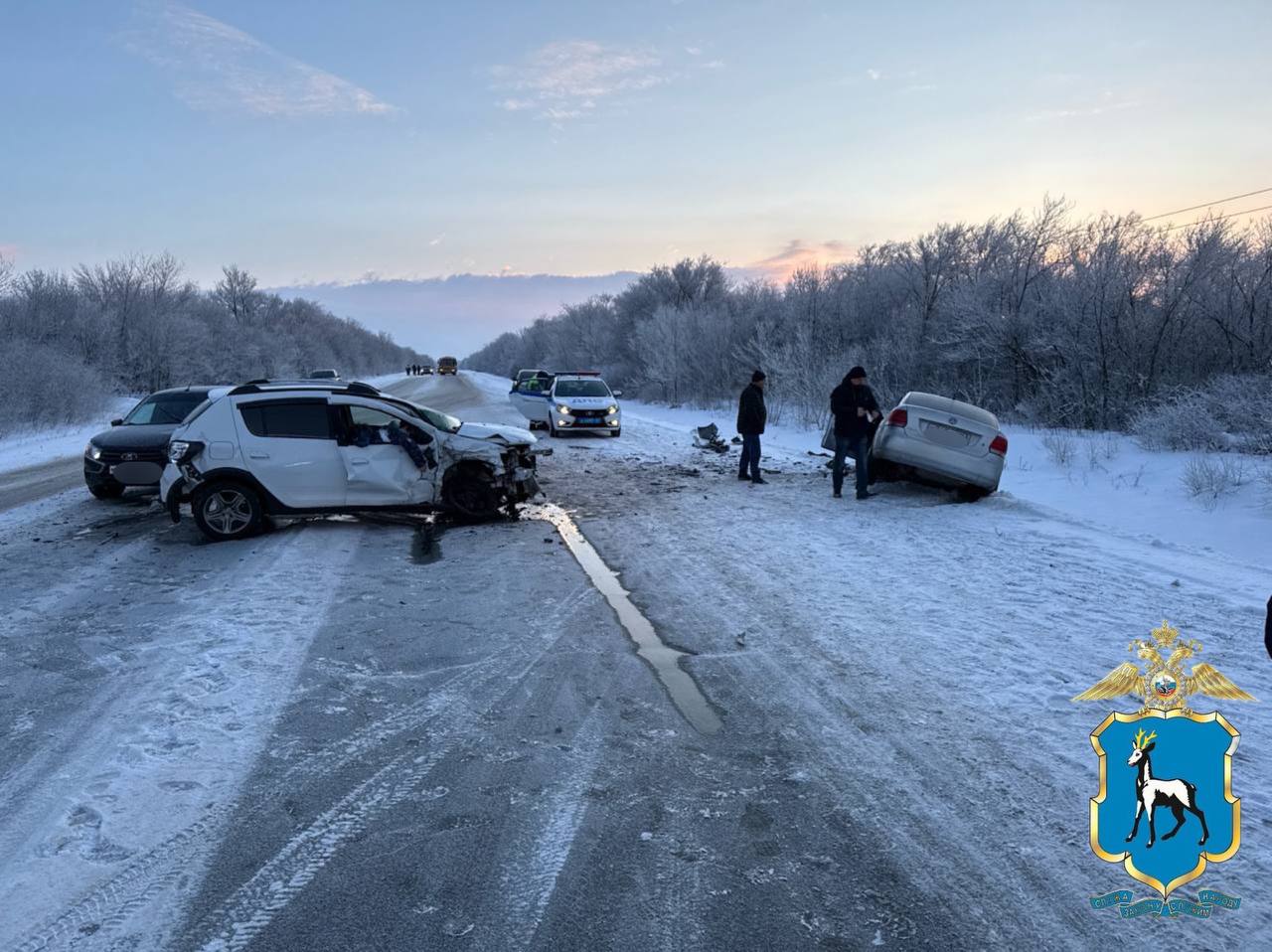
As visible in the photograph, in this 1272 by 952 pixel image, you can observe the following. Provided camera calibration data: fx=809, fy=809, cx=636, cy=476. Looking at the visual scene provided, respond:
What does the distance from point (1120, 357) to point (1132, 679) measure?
2004cm

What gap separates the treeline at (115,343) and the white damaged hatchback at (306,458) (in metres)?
22.5

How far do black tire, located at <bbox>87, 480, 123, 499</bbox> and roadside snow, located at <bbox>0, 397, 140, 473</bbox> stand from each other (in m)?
6.86

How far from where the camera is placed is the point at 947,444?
37.8 feet

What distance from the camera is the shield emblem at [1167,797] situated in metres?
2.90

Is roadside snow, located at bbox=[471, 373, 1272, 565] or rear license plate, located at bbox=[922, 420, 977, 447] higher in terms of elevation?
rear license plate, located at bbox=[922, 420, 977, 447]

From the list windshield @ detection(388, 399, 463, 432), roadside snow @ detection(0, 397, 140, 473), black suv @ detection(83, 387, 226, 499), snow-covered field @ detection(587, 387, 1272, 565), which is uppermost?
windshield @ detection(388, 399, 463, 432)

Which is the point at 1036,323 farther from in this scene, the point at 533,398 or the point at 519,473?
the point at 519,473

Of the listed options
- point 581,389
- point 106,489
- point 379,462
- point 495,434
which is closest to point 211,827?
point 379,462

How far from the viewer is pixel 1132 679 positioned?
15.2 feet

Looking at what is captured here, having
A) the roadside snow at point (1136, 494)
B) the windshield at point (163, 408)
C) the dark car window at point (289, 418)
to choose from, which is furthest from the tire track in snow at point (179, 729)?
the roadside snow at point (1136, 494)

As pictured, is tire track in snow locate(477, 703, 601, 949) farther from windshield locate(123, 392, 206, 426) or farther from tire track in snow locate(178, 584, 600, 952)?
windshield locate(123, 392, 206, 426)

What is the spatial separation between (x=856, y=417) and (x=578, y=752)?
869cm

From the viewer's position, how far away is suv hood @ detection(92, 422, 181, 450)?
12.2 metres

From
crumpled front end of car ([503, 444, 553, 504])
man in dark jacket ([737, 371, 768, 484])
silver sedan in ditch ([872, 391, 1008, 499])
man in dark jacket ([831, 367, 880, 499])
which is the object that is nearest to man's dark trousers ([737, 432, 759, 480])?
man in dark jacket ([737, 371, 768, 484])
